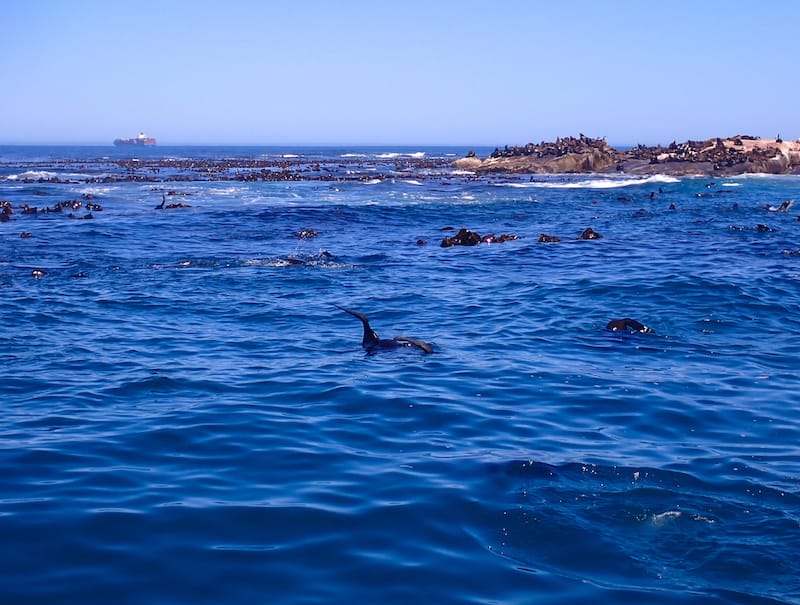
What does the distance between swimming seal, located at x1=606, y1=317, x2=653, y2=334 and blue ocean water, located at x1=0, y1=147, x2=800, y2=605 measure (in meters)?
0.26

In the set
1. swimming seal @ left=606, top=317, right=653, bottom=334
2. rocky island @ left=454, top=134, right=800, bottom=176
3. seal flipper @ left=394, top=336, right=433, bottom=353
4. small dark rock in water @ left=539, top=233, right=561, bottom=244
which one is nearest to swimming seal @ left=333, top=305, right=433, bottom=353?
seal flipper @ left=394, top=336, right=433, bottom=353

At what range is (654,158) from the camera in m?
58.9

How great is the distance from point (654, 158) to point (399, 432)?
55.7 m

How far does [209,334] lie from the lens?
12406 millimetres

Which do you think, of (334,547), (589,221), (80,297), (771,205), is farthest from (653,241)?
(334,547)

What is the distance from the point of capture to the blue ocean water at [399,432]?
5270 millimetres

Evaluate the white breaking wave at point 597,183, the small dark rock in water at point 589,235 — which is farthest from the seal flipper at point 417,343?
the white breaking wave at point 597,183

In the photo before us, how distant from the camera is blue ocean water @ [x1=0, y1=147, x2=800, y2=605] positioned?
5270 mm

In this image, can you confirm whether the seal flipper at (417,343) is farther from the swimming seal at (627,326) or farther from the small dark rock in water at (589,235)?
the small dark rock in water at (589,235)

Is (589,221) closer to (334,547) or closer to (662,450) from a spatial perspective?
(662,450)

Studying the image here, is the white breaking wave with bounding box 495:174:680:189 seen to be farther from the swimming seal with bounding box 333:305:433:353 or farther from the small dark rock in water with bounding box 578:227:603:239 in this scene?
the swimming seal with bounding box 333:305:433:353

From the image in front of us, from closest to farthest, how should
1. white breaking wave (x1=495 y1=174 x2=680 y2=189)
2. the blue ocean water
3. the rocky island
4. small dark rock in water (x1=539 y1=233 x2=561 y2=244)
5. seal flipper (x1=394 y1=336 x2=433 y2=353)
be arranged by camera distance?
the blue ocean water → seal flipper (x1=394 y1=336 x2=433 y2=353) → small dark rock in water (x1=539 y1=233 x2=561 y2=244) → white breaking wave (x1=495 y1=174 x2=680 y2=189) → the rocky island

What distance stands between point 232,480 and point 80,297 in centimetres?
982

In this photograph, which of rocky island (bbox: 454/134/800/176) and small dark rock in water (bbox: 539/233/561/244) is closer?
small dark rock in water (bbox: 539/233/561/244)
